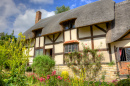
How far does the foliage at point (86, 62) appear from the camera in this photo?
21.2 ft

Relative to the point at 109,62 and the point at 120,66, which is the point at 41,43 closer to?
the point at 109,62

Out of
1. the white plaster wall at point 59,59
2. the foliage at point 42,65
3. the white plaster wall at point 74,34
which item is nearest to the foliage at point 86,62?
the white plaster wall at point 59,59

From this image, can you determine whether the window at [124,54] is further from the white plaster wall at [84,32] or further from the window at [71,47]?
the window at [71,47]

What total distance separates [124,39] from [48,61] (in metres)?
4.97

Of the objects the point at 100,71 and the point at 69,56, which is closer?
the point at 100,71

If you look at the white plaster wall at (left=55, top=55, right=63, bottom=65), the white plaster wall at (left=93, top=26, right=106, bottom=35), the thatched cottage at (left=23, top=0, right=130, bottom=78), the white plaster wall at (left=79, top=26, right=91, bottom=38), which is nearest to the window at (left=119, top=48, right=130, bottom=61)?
the thatched cottage at (left=23, top=0, right=130, bottom=78)

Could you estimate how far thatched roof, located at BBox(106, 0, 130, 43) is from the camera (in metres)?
5.96

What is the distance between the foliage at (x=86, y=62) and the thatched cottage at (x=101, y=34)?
407 millimetres

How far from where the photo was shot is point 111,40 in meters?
6.05

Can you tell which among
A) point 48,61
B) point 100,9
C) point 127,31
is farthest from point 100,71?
point 100,9

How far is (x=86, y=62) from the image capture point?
6.76 m

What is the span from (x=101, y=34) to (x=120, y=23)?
1.31 meters

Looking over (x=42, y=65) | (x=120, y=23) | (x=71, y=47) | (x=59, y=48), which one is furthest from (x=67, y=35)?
(x=120, y=23)

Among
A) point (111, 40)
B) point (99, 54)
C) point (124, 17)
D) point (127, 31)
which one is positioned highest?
point (124, 17)
